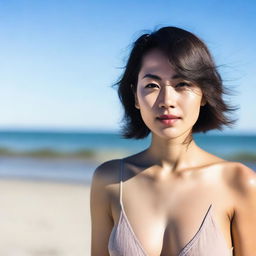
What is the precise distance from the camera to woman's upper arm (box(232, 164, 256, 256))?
1812 mm

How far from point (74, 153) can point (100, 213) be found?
21.1 meters

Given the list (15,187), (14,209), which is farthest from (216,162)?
(15,187)

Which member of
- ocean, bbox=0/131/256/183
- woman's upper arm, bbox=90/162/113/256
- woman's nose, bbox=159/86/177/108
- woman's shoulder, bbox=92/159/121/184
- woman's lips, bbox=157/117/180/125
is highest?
woman's nose, bbox=159/86/177/108

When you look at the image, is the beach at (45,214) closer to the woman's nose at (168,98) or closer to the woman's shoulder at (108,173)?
the woman's shoulder at (108,173)

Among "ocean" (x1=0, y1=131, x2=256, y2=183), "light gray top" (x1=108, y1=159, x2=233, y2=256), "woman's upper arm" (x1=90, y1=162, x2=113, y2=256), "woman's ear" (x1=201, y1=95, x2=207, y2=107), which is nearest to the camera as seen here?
"light gray top" (x1=108, y1=159, x2=233, y2=256)

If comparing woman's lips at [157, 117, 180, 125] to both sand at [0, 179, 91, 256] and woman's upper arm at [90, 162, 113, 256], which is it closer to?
woman's upper arm at [90, 162, 113, 256]

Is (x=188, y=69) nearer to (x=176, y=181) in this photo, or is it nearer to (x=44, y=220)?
(x=176, y=181)

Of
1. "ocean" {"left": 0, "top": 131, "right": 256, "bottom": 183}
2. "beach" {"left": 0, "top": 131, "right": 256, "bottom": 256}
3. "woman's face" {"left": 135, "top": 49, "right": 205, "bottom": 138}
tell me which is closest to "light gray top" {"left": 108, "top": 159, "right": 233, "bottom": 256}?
"woman's face" {"left": 135, "top": 49, "right": 205, "bottom": 138}

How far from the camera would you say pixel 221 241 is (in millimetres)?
1790

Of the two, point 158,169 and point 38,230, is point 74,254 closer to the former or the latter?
point 38,230

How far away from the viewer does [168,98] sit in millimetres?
1813

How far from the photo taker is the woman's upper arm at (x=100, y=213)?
2039 millimetres

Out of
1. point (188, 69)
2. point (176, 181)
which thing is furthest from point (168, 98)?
point (176, 181)

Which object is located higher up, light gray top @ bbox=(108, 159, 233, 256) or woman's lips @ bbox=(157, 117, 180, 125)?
woman's lips @ bbox=(157, 117, 180, 125)
